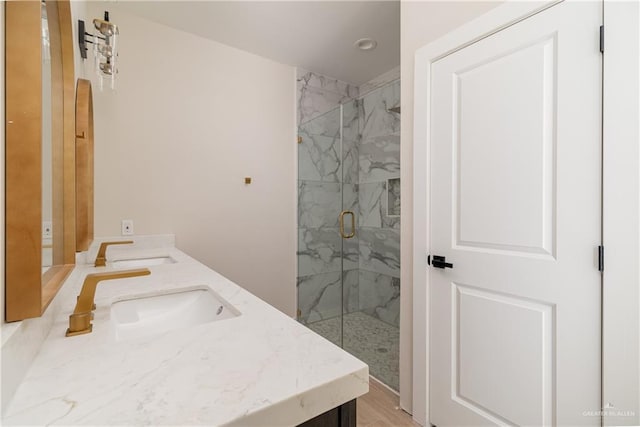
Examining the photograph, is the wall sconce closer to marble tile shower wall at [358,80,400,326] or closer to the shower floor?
marble tile shower wall at [358,80,400,326]

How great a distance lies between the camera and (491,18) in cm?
126

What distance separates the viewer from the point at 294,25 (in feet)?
7.42

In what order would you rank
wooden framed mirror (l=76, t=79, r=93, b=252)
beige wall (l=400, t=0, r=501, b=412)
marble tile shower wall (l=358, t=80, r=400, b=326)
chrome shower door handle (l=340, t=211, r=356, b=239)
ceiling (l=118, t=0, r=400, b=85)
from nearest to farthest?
1. wooden framed mirror (l=76, t=79, r=93, b=252)
2. beige wall (l=400, t=0, r=501, b=412)
3. ceiling (l=118, t=0, r=400, b=85)
4. marble tile shower wall (l=358, t=80, r=400, b=326)
5. chrome shower door handle (l=340, t=211, r=356, b=239)

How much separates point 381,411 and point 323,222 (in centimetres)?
165

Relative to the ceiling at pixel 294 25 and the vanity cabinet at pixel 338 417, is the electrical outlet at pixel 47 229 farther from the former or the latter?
the ceiling at pixel 294 25

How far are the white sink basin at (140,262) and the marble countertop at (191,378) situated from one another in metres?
0.99

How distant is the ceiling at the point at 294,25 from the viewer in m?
2.05

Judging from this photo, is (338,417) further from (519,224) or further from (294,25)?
(294,25)

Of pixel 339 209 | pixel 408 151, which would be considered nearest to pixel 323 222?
pixel 339 209

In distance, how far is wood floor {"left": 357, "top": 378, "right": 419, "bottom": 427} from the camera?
1.58 meters

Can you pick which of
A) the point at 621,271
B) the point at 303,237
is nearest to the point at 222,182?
the point at 303,237

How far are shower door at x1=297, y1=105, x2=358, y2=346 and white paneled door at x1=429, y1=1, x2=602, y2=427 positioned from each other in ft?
4.80

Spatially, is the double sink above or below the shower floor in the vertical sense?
above

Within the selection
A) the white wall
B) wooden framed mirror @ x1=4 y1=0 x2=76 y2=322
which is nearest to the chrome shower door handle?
the white wall
